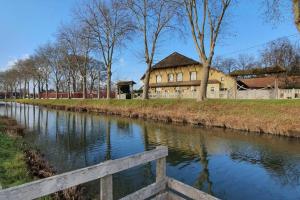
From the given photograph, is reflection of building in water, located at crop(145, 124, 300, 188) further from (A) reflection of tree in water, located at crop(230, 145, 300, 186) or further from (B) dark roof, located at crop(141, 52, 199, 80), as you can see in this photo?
(B) dark roof, located at crop(141, 52, 199, 80)

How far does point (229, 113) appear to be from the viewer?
68.7ft

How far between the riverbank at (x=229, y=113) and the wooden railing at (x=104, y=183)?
44.8 feet

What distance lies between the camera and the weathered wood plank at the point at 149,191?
449 centimetres

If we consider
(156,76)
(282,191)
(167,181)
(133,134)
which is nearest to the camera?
(167,181)

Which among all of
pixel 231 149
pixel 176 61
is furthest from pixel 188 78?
pixel 231 149

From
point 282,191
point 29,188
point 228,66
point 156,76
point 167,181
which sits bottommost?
point 282,191

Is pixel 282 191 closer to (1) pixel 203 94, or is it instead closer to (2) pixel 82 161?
(2) pixel 82 161

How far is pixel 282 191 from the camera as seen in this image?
7.76 meters

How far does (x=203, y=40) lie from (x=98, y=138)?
1488 centimetres

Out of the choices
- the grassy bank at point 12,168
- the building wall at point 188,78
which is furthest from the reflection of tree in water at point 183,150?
the building wall at point 188,78

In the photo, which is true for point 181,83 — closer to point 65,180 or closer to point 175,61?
point 175,61

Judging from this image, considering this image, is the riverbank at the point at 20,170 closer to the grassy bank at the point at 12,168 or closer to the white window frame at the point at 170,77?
the grassy bank at the point at 12,168

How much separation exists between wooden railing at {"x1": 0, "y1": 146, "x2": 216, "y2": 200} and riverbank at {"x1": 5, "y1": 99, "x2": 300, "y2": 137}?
44.8ft

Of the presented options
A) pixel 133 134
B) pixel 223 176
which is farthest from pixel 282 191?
pixel 133 134
